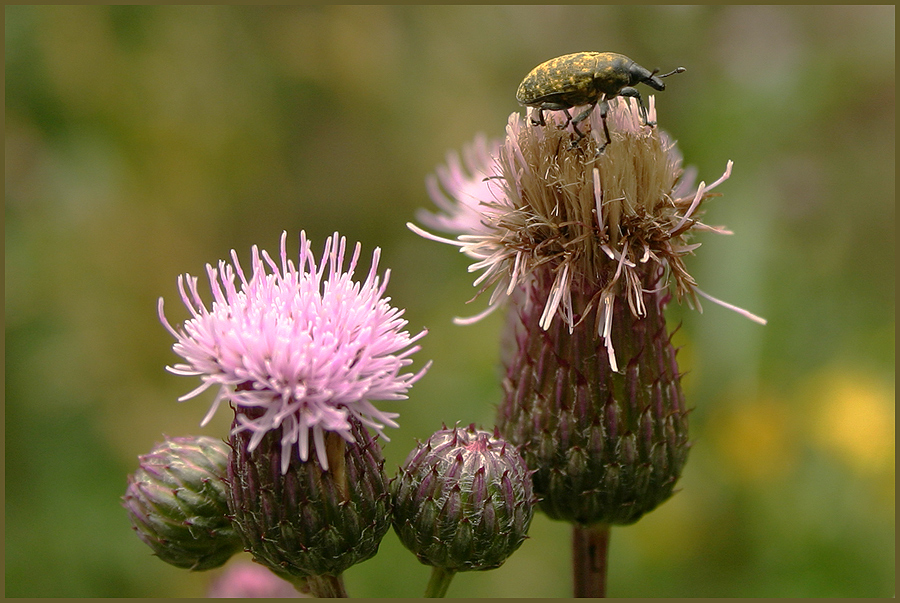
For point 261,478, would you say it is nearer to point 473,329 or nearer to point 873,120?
point 473,329

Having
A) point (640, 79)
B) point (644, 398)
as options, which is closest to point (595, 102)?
point (640, 79)

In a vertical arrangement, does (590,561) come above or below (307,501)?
below

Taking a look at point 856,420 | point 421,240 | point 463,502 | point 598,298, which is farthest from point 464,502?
point 421,240

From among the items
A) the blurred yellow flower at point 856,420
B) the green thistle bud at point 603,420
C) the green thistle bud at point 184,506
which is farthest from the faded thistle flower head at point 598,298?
the blurred yellow flower at point 856,420

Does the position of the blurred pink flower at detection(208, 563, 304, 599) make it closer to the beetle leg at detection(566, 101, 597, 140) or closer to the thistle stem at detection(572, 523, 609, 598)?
the thistle stem at detection(572, 523, 609, 598)

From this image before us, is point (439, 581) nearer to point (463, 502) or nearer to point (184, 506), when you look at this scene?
point (463, 502)

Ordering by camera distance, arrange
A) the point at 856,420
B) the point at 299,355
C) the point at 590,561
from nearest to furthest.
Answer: the point at 299,355
the point at 590,561
the point at 856,420

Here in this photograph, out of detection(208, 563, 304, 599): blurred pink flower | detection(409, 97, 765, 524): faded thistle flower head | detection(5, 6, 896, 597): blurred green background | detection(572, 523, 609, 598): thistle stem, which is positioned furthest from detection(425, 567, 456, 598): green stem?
detection(5, 6, 896, 597): blurred green background
